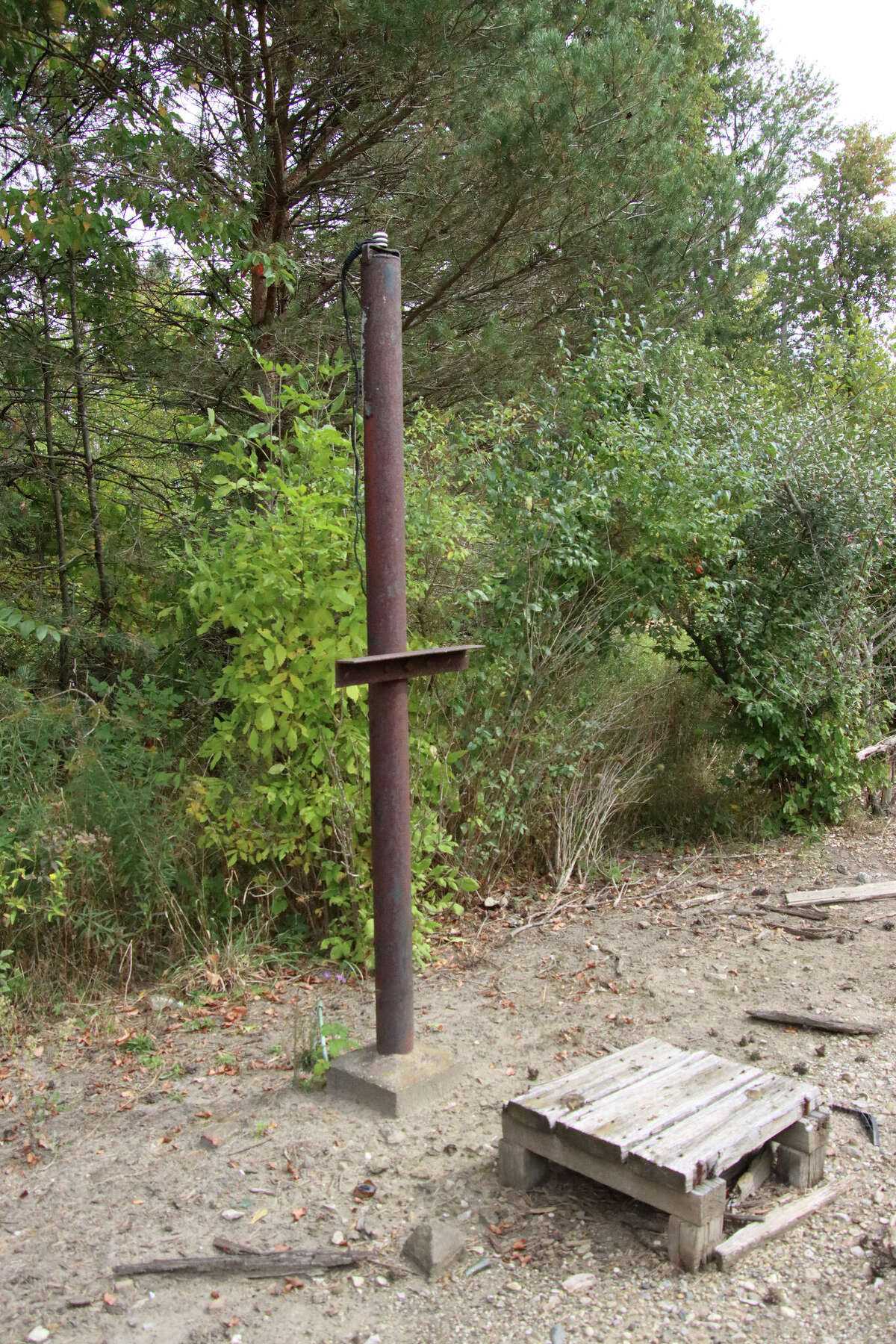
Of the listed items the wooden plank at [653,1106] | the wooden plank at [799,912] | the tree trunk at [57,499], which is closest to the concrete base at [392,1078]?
the wooden plank at [653,1106]

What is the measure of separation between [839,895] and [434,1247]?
Result: 4214mm

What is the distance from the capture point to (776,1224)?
2971mm

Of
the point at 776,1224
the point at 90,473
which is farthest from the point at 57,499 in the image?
the point at 776,1224

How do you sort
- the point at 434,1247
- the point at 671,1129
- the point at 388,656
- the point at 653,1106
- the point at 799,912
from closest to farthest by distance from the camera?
the point at 434,1247 → the point at 671,1129 → the point at 653,1106 → the point at 388,656 → the point at 799,912

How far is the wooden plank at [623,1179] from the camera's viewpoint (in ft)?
9.05

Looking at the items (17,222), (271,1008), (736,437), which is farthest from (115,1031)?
(736,437)

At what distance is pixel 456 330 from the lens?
310 inches

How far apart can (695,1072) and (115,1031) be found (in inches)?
95.9

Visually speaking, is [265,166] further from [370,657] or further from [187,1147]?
[187,1147]

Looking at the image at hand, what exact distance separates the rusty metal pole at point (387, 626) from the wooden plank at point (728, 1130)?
118 cm

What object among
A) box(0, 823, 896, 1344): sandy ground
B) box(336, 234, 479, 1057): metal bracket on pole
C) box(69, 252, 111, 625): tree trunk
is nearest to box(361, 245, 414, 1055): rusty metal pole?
box(336, 234, 479, 1057): metal bracket on pole

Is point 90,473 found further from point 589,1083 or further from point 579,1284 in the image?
point 579,1284

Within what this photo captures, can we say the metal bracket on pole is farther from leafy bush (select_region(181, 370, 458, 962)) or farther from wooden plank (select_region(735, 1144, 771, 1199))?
wooden plank (select_region(735, 1144, 771, 1199))

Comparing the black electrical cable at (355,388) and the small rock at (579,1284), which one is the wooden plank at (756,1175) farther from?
the black electrical cable at (355,388)
